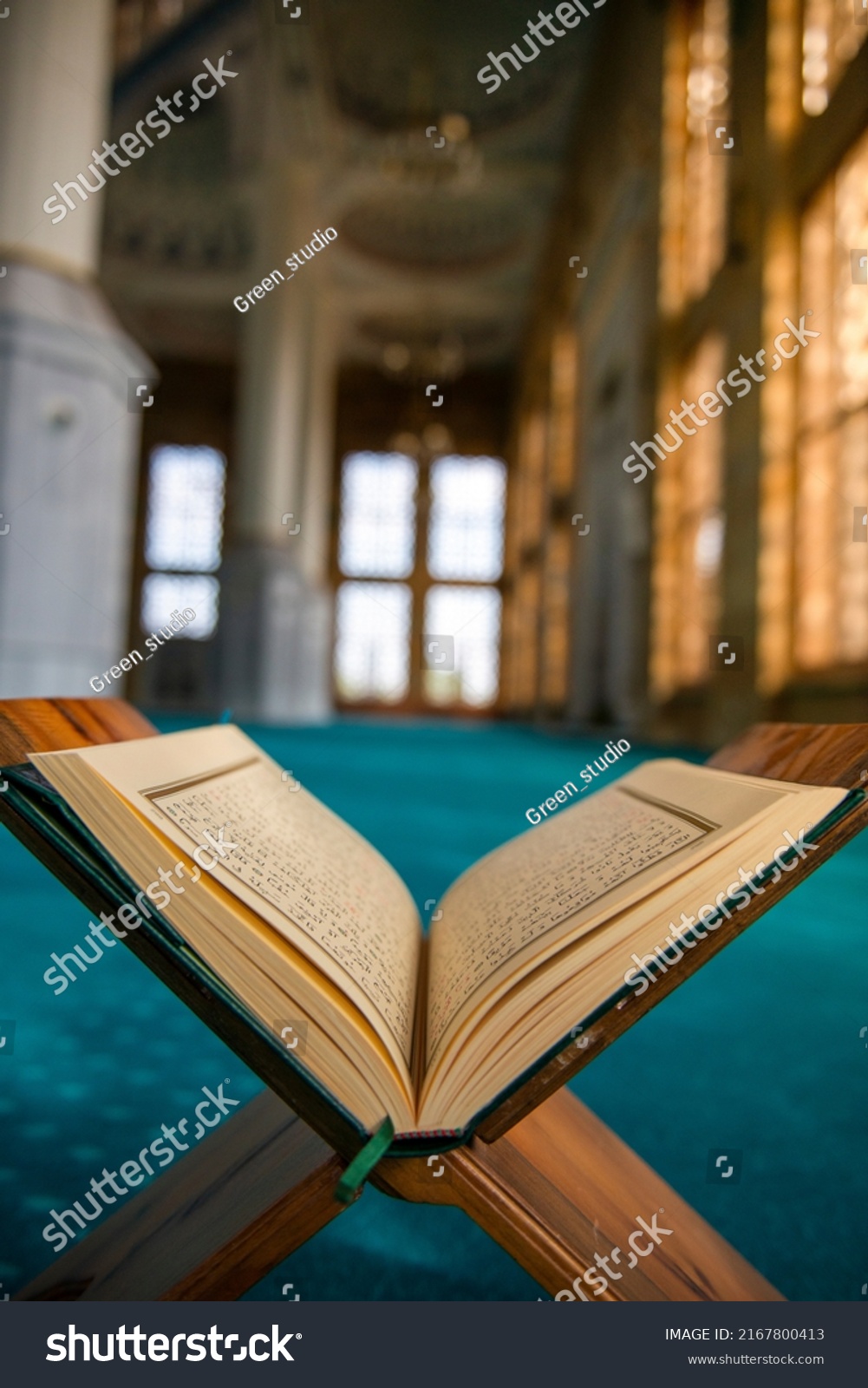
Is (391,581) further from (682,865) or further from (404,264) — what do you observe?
(682,865)

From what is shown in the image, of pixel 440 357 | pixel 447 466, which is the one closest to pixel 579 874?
pixel 440 357

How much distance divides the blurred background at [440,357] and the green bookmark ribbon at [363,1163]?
3.81 metres

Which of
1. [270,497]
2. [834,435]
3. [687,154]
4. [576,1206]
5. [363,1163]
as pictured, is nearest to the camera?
[363,1163]

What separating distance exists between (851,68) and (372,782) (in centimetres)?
494

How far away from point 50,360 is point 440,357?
13.1 meters

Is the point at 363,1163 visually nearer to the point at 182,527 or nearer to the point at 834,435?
the point at 834,435

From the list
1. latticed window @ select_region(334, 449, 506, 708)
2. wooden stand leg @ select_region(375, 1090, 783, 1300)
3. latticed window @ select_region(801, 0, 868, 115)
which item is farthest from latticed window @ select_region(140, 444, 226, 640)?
wooden stand leg @ select_region(375, 1090, 783, 1300)

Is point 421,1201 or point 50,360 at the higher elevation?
point 50,360

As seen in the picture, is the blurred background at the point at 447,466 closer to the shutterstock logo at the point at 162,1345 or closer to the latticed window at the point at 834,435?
the latticed window at the point at 834,435

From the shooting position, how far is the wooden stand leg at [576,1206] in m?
0.56

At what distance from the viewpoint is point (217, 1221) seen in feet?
2.21

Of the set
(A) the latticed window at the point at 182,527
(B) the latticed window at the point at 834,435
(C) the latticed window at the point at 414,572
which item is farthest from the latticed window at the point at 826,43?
(A) the latticed window at the point at 182,527

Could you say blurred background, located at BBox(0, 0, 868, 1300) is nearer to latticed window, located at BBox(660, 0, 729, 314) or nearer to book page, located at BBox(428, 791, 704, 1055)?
latticed window, located at BBox(660, 0, 729, 314)

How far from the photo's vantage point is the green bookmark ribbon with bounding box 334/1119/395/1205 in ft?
1.62
